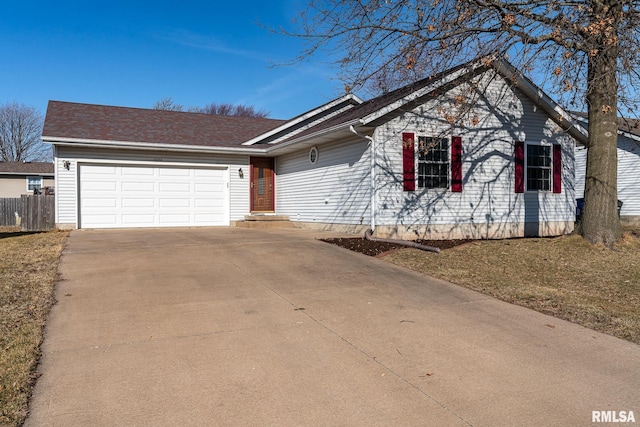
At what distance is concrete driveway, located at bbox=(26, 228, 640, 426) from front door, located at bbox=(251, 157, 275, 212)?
10.2m

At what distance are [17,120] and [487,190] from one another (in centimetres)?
4736

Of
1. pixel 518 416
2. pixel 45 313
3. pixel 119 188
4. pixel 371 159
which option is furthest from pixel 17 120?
pixel 518 416

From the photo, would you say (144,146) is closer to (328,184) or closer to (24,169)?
(328,184)

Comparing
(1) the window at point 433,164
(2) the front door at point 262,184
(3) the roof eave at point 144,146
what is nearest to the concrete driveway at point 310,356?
(1) the window at point 433,164

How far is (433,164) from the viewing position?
13.4 meters

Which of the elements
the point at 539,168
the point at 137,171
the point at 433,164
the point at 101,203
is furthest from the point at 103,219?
the point at 539,168

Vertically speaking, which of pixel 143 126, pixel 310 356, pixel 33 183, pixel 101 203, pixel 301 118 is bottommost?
pixel 310 356

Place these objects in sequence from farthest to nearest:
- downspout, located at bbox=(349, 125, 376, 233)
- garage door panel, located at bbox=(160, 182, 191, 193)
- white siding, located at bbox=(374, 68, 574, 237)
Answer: garage door panel, located at bbox=(160, 182, 191, 193)
white siding, located at bbox=(374, 68, 574, 237)
downspout, located at bbox=(349, 125, 376, 233)

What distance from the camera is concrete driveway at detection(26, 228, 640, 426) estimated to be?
3.50 m

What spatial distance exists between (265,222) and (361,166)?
4.96 m

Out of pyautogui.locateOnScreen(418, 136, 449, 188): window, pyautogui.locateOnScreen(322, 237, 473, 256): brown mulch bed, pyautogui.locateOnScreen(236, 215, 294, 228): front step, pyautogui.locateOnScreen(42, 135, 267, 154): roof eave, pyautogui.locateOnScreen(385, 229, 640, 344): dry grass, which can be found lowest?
pyautogui.locateOnScreen(385, 229, 640, 344): dry grass

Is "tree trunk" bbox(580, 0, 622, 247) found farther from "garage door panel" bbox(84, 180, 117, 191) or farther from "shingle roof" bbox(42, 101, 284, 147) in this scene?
"garage door panel" bbox(84, 180, 117, 191)

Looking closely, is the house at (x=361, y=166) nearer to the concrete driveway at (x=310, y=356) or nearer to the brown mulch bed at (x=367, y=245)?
the brown mulch bed at (x=367, y=245)

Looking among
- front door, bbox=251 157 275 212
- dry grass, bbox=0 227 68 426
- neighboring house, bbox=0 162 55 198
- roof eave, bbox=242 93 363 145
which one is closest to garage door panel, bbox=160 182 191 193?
front door, bbox=251 157 275 212
